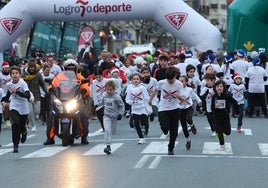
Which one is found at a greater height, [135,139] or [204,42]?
[204,42]

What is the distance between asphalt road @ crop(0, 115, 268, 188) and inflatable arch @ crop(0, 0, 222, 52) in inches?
309

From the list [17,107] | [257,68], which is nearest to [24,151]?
[17,107]

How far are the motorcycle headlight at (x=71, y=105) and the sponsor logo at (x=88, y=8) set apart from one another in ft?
32.6

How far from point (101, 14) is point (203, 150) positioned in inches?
464

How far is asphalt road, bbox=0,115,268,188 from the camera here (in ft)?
36.9

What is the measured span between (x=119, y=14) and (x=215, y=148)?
1126cm

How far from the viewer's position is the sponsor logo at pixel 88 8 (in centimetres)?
2622

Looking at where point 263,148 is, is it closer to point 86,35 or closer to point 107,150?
point 107,150

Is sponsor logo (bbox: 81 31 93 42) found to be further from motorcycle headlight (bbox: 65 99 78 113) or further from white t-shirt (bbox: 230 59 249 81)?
motorcycle headlight (bbox: 65 99 78 113)

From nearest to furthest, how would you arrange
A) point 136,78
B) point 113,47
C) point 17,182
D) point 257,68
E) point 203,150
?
1. point 17,182
2. point 203,150
3. point 136,78
4. point 257,68
5. point 113,47

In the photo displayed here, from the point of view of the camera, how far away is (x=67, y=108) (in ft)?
54.2

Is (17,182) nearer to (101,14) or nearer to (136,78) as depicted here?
(136,78)

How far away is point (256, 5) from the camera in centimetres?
2783

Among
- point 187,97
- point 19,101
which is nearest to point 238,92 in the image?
point 187,97
